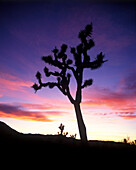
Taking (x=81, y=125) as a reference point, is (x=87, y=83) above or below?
above

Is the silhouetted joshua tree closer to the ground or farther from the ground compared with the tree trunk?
farther from the ground

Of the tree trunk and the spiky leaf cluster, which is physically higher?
the spiky leaf cluster

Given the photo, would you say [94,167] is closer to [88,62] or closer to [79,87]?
[79,87]

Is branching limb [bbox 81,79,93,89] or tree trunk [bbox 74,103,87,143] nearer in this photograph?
tree trunk [bbox 74,103,87,143]

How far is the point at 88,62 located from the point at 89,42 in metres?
1.85

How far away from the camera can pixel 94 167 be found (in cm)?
417

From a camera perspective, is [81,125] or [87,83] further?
[87,83]

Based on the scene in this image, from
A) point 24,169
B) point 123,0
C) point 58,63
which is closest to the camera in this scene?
point 24,169

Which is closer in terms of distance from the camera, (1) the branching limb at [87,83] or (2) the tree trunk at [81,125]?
(2) the tree trunk at [81,125]

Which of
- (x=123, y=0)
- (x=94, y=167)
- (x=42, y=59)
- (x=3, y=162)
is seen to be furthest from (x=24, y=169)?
(x=42, y=59)

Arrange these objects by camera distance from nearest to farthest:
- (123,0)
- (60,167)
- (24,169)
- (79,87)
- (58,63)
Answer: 1. (24,169)
2. (60,167)
3. (123,0)
4. (79,87)
5. (58,63)

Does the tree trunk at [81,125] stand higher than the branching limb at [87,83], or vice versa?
the branching limb at [87,83]

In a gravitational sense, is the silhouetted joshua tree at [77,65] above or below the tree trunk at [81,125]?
above

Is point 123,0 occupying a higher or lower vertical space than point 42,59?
lower
